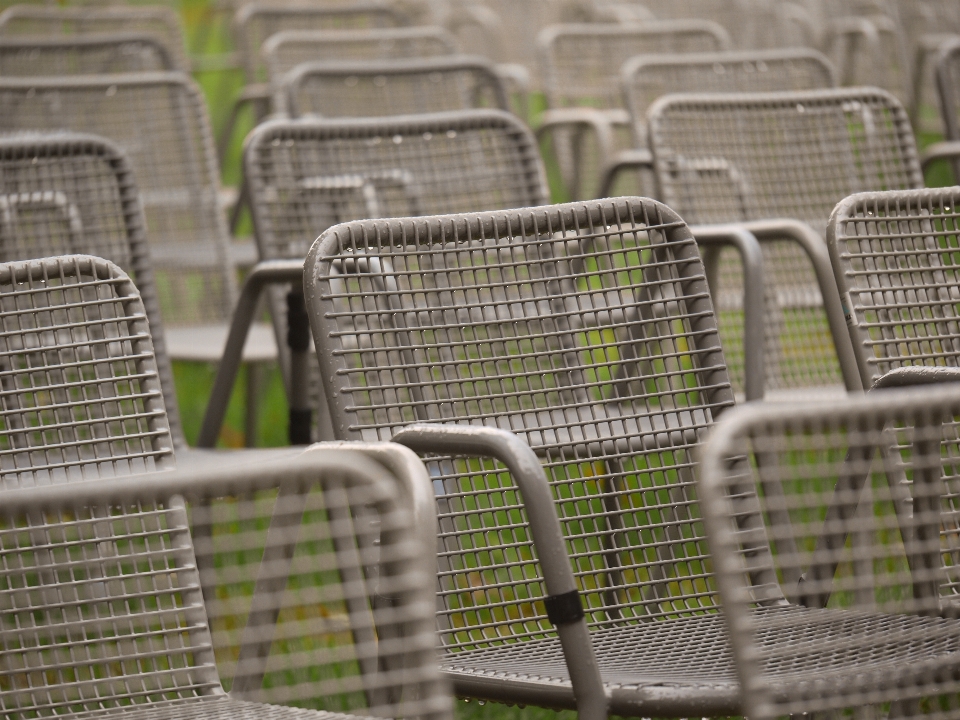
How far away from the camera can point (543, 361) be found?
1.82 m

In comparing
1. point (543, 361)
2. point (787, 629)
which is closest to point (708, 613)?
point (787, 629)

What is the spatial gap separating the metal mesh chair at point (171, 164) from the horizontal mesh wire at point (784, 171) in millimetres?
1066

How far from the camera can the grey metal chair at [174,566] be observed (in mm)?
1102

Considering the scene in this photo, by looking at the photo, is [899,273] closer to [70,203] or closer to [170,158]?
[70,203]

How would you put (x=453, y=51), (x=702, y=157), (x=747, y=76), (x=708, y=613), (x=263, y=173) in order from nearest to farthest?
1. (x=708, y=613)
2. (x=263, y=173)
3. (x=702, y=157)
4. (x=747, y=76)
5. (x=453, y=51)

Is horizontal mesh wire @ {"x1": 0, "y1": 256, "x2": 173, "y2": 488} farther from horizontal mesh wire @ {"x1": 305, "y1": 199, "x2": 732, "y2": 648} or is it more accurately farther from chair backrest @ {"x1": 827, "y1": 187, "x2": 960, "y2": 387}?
chair backrest @ {"x1": 827, "y1": 187, "x2": 960, "y2": 387}

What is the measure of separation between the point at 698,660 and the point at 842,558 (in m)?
0.26

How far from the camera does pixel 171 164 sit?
3.34 meters

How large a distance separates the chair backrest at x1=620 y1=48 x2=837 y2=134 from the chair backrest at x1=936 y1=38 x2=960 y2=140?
26cm

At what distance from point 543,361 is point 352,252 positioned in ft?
1.06

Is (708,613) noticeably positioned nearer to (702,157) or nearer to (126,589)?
(126,589)

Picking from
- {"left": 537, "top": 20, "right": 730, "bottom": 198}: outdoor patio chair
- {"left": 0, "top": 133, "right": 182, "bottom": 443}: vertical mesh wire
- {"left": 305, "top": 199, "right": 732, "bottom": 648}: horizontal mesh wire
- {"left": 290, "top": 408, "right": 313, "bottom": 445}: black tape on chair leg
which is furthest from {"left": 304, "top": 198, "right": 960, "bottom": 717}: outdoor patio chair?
{"left": 537, "top": 20, "right": 730, "bottom": 198}: outdoor patio chair

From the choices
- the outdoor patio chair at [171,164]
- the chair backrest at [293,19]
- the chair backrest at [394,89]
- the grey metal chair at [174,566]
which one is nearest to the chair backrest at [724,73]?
the chair backrest at [394,89]

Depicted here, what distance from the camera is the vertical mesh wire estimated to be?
2.40 metres
